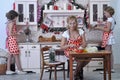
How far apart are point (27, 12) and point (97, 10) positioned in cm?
163

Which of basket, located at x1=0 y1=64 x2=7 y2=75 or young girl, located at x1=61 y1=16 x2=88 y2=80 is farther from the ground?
young girl, located at x1=61 y1=16 x2=88 y2=80

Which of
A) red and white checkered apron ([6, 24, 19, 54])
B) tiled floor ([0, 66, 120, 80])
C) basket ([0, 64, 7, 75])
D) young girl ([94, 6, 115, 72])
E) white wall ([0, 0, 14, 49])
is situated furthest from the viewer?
white wall ([0, 0, 14, 49])

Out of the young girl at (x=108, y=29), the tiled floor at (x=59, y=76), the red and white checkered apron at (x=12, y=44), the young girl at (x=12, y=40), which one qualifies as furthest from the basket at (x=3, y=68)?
the young girl at (x=108, y=29)

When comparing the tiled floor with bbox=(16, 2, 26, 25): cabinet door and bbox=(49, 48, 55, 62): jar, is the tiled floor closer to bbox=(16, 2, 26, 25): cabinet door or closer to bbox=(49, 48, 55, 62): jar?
bbox=(49, 48, 55, 62): jar

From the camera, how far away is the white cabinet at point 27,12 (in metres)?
7.47

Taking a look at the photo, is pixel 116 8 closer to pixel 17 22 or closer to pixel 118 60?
pixel 118 60

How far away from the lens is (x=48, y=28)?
25.4ft

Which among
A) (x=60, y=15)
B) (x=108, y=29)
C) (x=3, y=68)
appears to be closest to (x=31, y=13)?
(x=60, y=15)

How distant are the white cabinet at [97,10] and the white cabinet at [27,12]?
1.33 metres

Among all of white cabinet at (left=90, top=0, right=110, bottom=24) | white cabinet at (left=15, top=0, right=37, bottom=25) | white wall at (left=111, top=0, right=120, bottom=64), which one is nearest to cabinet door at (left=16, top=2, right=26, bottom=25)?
white cabinet at (left=15, top=0, right=37, bottom=25)

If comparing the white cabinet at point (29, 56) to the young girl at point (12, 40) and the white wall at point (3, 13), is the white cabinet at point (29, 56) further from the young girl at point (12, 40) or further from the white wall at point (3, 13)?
the white wall at point (3, 13)

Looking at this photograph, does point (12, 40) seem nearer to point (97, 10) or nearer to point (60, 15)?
point (60, 15)

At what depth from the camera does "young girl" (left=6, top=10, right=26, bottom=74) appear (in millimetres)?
6840

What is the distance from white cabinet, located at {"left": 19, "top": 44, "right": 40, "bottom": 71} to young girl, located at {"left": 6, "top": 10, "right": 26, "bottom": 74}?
23 centimetres
